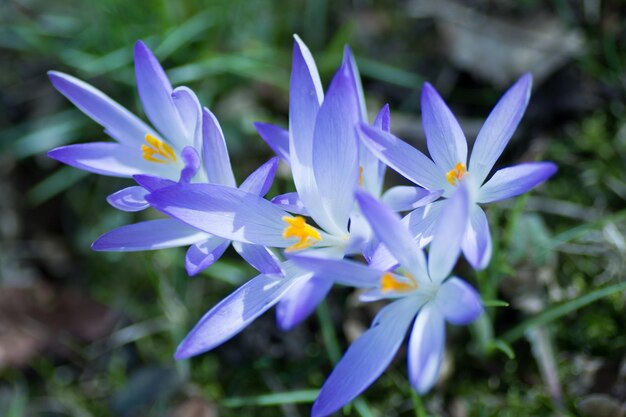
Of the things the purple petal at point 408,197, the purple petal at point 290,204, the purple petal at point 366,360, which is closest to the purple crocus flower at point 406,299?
the purple petal at point 366,360

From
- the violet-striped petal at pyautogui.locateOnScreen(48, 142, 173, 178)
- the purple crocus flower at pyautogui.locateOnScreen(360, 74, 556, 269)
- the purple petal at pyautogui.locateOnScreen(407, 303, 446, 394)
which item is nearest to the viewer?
the purple petal at pyautogui.locateOnScreen(407, 303, 446, 394)

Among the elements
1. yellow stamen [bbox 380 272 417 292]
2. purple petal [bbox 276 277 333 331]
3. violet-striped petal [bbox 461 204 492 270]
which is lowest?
yellow stamen [bbox 380 272 417 292]

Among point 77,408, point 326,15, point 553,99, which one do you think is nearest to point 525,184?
point 553,99

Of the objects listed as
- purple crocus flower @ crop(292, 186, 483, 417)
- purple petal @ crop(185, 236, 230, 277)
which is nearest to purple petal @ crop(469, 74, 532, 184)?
purple crocus flower @ crop(292, 186, 483, 417)

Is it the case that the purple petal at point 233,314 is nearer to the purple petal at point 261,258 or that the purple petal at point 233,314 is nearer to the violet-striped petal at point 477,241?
the purple petal at point 261,258

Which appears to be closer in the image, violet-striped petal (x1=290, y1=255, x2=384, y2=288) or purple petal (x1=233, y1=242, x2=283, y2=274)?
violet-striped petal (x1=290, y1=255, x2=384, y2=288)

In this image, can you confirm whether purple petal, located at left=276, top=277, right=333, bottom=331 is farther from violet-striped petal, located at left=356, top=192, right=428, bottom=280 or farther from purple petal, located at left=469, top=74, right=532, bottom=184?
purple petal, located at left=469, top=74, right=532, bottom=184

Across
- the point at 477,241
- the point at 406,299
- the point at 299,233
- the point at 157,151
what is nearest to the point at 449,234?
the point at 477,241

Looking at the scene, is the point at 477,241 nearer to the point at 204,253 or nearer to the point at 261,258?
the point at 261,258
